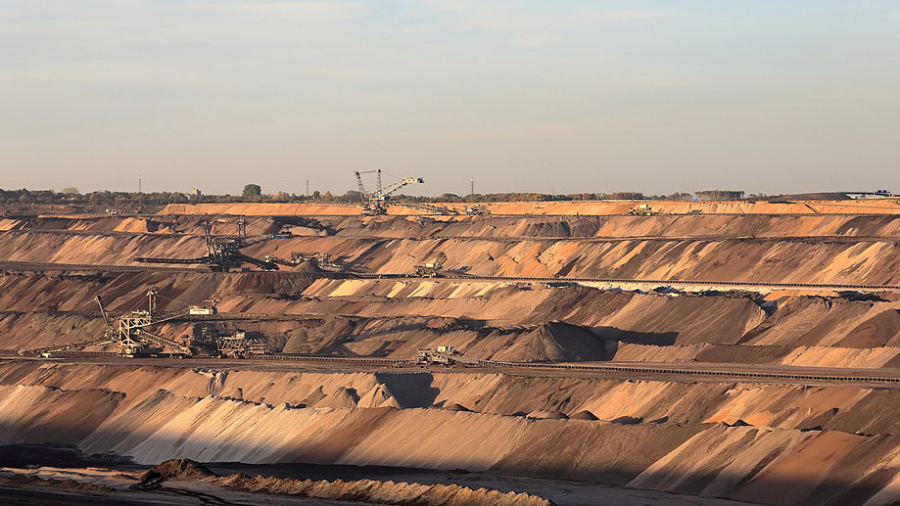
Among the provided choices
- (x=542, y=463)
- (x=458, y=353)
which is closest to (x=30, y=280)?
(x=458, y=353)

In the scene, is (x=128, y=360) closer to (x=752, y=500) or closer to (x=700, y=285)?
(x=700, y=285)

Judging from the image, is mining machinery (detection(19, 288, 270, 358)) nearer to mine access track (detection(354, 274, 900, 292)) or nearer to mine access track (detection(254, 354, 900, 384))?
mine access track (detection(254, 354, 900, 384))

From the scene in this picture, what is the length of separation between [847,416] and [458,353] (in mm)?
40764

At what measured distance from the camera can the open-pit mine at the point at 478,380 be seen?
243ft

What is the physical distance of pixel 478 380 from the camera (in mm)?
102000

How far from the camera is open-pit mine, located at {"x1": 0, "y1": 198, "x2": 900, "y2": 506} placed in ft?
243

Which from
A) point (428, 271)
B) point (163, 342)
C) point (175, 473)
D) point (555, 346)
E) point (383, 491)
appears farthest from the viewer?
point (428, 271)

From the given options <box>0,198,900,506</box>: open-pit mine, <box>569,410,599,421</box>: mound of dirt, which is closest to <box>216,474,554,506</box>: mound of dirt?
<box>0,198,900,506</box>: open-pit mine

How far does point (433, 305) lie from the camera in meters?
147

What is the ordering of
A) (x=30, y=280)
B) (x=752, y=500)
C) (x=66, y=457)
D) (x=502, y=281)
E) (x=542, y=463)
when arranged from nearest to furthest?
(x=752, y=500), (x=542, y=463), (x=66, y=457), (x=502, y=281), (x=30, y=280)

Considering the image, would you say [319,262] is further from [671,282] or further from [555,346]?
[555,346]

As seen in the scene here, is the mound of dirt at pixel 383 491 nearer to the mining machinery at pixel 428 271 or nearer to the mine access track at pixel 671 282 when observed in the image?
the mine access track at pixel 671 282

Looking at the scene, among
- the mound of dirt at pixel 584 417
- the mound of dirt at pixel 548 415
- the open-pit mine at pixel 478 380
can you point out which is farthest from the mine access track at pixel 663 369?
the mound of dirt at pixel 548 415

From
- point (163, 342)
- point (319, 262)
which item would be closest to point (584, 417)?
point (163, 342)
